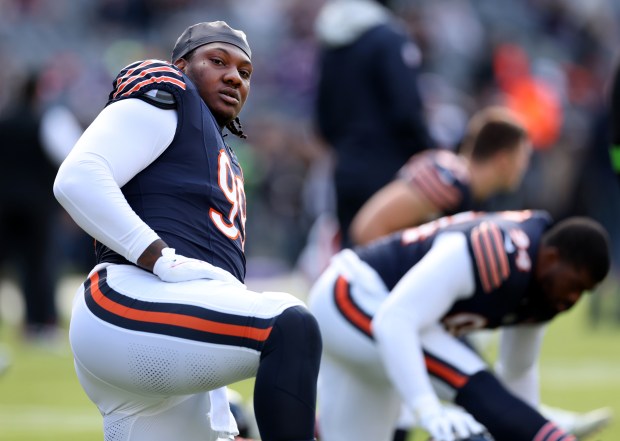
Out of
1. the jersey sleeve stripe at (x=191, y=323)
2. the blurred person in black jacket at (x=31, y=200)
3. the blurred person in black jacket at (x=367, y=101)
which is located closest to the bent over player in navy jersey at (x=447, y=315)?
the jersey sleeve stripe at (x=191, y=323)

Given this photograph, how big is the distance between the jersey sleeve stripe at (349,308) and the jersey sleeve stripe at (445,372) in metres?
0.27

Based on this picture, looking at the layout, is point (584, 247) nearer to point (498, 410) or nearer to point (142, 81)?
point (498, 410)

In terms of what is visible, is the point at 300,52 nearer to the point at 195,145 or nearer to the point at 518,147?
the point at 518,147

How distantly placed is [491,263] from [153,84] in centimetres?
142

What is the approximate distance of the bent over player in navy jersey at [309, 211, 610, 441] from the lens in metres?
4.13

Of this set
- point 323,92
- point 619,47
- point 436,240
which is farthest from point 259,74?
point 436,240

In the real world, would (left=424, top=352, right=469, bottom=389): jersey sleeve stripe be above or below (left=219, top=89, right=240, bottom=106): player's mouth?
below

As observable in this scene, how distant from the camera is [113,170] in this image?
3.29 meters

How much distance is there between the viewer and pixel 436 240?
14.7 feet

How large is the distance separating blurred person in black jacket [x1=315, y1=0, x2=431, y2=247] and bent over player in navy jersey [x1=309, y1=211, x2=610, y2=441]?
2025 mm

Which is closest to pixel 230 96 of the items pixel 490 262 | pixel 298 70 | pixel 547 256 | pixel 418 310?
pixel 418 310

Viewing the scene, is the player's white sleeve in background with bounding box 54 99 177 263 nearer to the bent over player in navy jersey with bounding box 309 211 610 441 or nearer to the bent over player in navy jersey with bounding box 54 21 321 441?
the bent over player in navy jersey with bounding box 54 21 321 441

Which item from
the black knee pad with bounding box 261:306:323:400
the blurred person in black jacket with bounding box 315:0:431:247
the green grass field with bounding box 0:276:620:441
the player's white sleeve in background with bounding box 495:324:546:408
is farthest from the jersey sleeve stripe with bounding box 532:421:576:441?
the blurred person in black jacket with bounding box 315:0:431:247

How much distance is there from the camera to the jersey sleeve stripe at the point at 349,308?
4531 mm
